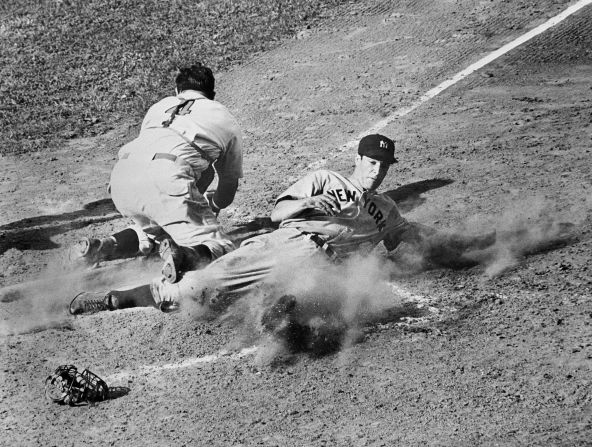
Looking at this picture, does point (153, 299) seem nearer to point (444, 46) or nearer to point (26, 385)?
point (26, 385)

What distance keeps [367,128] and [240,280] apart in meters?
4.51

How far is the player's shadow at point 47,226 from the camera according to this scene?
9719 millimetres

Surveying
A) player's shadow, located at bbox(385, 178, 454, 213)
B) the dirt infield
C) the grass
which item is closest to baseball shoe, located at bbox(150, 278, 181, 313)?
the dirt infield

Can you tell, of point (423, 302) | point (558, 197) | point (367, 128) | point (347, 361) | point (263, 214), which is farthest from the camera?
point (367, 128)

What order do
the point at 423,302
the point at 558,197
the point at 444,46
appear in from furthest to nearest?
the point at 444,46 < the point at 558,197 < the point at 423,302

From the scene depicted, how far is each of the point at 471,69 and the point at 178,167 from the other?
566 cm

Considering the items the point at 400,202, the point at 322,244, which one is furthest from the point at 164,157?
the point at 400,202

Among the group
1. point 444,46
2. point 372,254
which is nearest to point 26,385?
point 372,254

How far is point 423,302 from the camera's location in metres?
7.83

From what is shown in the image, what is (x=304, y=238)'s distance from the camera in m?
7.68

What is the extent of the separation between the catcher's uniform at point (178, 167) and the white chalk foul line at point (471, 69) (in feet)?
9.34

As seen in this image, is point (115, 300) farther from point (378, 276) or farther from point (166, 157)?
point (378, 276)

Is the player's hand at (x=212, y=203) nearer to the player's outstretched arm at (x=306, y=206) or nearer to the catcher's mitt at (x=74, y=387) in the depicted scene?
the player's outstretched arm at (x=306, y=206)

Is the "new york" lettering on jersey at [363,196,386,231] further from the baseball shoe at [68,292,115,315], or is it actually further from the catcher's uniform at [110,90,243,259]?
the baseball shoe at [68,292,115,315]
